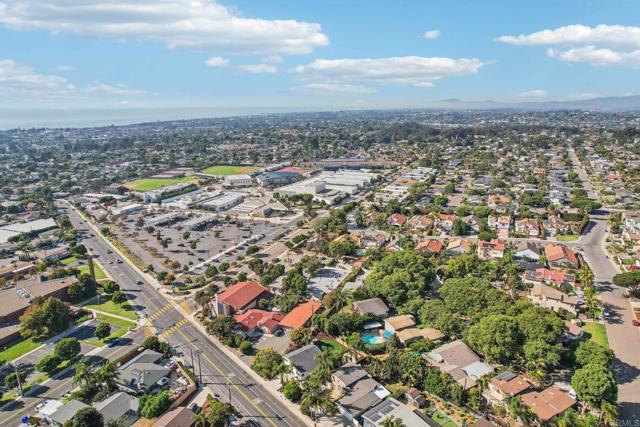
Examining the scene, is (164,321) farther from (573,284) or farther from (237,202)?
(237,202)

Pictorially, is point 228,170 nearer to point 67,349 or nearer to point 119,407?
point 67,349

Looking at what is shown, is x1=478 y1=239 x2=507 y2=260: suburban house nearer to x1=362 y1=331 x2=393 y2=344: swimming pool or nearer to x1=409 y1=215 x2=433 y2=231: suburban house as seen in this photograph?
x1=409 y1=215 x2=433 y2=231: suburban house

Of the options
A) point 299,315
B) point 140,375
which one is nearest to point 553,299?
point 299,315

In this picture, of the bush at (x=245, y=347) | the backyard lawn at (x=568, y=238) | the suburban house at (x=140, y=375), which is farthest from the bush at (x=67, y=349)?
the backyard lawn at (x=568, y=238)

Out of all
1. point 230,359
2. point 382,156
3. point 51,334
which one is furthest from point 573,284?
point 382,156

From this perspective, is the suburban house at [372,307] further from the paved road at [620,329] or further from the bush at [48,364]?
the bush at [48,364]
